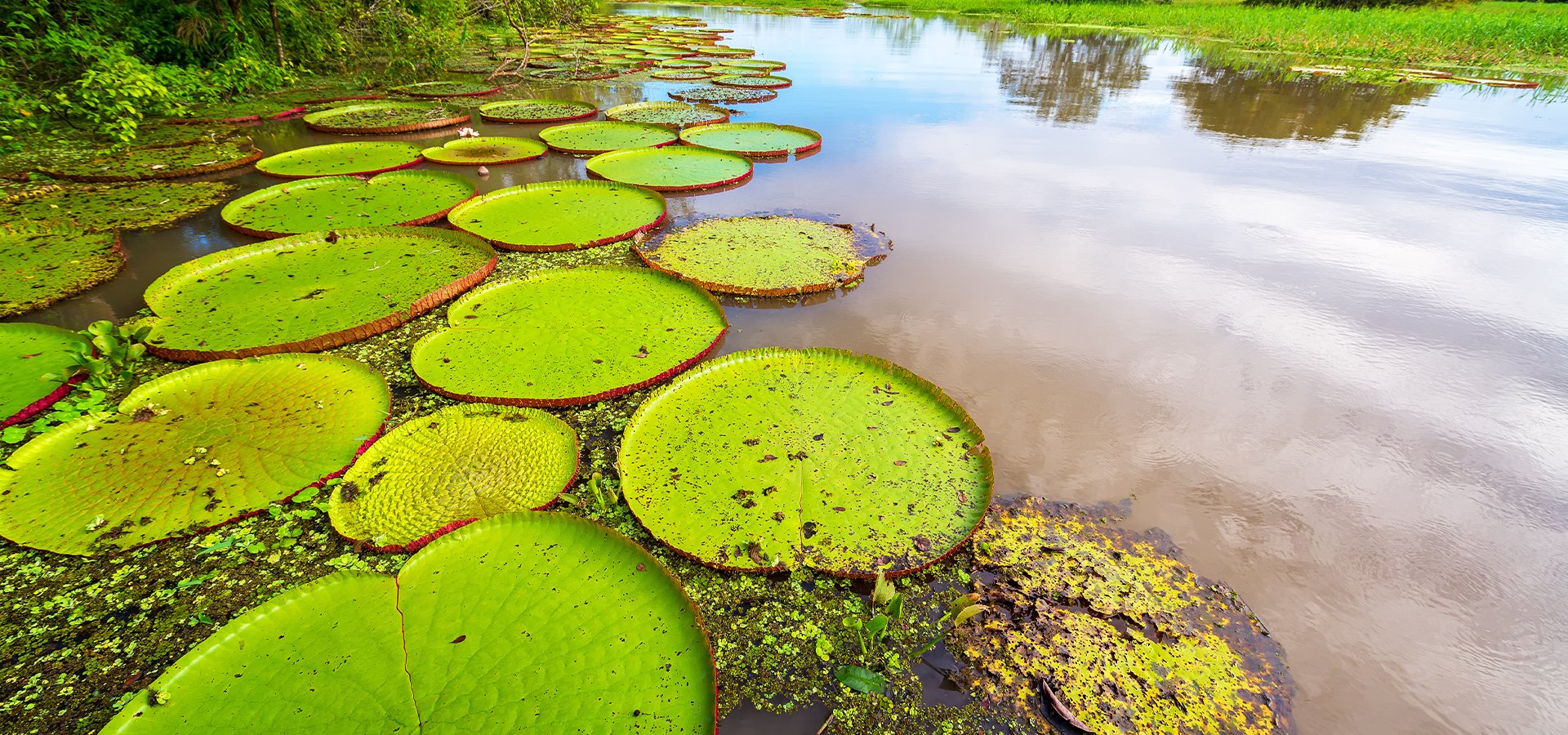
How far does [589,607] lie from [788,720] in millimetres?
553

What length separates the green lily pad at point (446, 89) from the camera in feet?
23.4

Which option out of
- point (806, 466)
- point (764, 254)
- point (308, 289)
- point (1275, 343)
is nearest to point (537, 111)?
point (308, 289)

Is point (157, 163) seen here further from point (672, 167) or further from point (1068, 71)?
point (1068, 71)

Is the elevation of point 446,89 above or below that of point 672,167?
above

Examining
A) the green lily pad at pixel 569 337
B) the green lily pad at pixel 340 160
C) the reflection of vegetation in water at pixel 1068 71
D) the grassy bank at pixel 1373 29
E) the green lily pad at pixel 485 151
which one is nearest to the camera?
the green lily pad at pixel 569 337

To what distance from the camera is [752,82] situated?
8.95 metres

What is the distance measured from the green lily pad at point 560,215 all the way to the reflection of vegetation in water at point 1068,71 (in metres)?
5.78

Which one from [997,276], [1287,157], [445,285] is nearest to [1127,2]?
[1287,157]

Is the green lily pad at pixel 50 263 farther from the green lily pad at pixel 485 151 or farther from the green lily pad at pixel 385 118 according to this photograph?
the green lily pad at pixel 385 118

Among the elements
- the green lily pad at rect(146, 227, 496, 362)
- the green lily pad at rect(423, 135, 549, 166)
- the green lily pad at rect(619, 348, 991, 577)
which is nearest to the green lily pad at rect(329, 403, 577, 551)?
the green lily pad at rect(619, 348, 991, 577)

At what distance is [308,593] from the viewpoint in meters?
1.37

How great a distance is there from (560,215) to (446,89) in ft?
18.1

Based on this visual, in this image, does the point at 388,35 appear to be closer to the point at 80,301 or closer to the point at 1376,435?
the point at 80,301

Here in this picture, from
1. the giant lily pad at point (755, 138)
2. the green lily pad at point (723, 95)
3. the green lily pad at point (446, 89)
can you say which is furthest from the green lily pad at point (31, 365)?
the green lily pad at point (723, 95)
